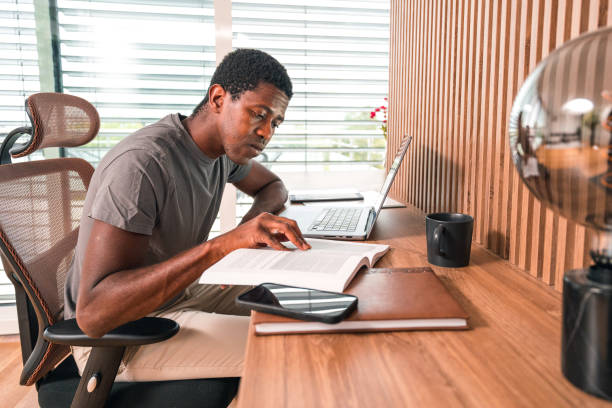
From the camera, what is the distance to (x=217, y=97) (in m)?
1.28

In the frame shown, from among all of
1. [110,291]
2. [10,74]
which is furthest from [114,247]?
[10,74]

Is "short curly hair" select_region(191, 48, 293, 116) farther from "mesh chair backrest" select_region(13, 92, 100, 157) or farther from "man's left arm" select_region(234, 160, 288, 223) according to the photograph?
"man's left arm" select_region(234, 160, 288, 223)

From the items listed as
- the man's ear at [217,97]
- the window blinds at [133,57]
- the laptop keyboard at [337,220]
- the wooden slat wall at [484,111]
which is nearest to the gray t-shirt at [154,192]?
the man's ear at [217,97]

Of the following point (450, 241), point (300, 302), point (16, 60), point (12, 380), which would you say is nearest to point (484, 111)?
point (450, 241)

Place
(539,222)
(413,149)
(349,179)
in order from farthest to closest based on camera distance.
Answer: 1. (349,179)
2. (413,149)
3. (539,222)

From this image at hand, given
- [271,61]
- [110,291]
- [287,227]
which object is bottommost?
[110,291]

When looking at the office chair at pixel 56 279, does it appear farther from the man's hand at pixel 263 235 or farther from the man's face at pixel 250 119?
the man's face at pixel 250 119

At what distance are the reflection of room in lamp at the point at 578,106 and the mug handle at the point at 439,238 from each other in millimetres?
513

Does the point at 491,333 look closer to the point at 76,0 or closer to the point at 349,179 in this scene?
the point at 349,179

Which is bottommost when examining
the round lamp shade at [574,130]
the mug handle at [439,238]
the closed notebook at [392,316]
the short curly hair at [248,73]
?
the closed notebook at [392,316]

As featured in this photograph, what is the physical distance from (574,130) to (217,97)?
1.02 m

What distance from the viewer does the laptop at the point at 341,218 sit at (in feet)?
4.00

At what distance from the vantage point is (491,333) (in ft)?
2.06

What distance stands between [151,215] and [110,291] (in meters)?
0.18
